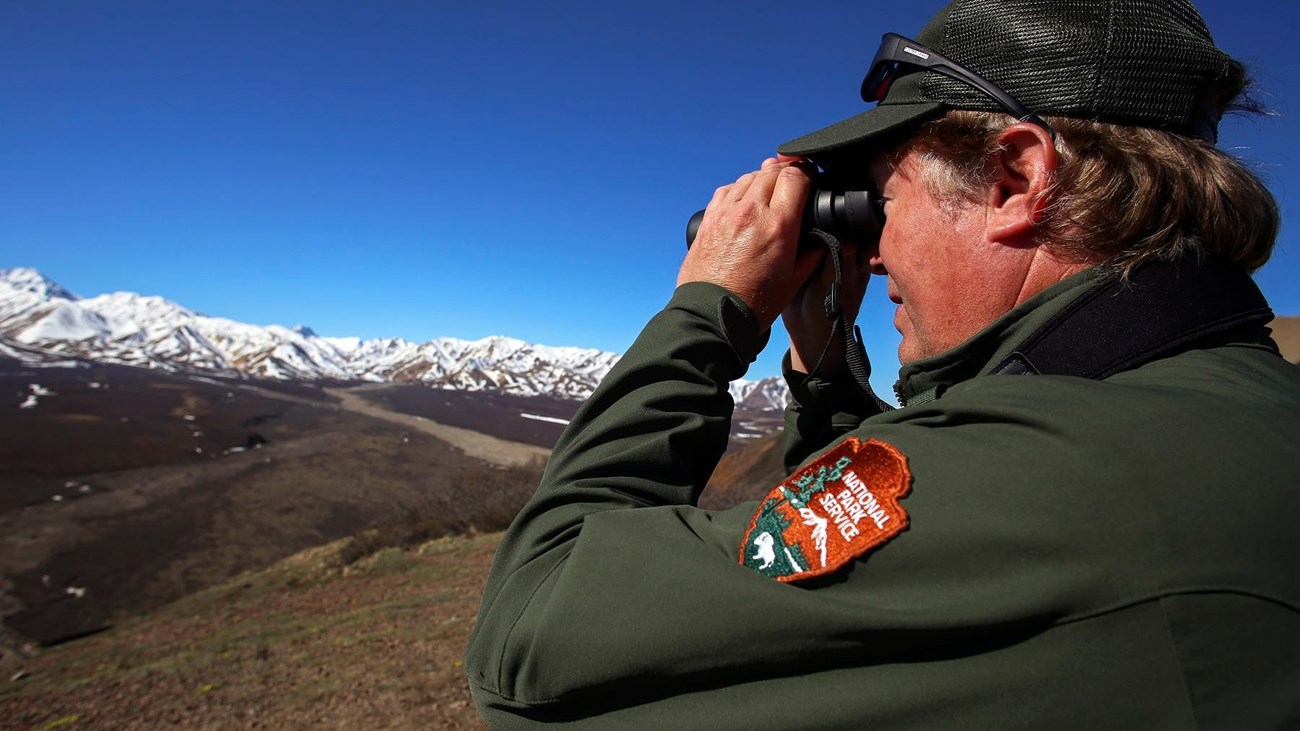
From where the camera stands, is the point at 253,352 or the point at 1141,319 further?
the point at 253,352

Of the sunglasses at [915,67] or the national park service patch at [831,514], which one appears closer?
the national park service patch at [831,514]

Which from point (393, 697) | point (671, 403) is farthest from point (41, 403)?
point (671, 403)

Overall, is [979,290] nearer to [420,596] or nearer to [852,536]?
[852,536]

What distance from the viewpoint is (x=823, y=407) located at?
4.80ft

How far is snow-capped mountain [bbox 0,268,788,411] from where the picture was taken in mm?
117812

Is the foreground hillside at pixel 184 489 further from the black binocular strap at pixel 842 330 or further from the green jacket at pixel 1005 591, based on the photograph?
the green jacket at pixel 1005 591

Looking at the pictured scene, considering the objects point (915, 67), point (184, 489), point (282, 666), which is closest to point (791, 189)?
point (915, 67)

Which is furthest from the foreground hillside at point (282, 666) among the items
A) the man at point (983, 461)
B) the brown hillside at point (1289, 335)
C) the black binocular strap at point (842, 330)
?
the brown hillside at point (1289, 335)

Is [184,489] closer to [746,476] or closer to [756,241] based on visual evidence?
[746,476]

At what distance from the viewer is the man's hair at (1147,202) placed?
0.84 m

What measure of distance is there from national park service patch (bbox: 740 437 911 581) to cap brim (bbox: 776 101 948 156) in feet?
1.80

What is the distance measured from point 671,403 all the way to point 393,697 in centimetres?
544

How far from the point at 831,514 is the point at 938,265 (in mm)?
474

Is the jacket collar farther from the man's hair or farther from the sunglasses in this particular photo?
the sunglasses
